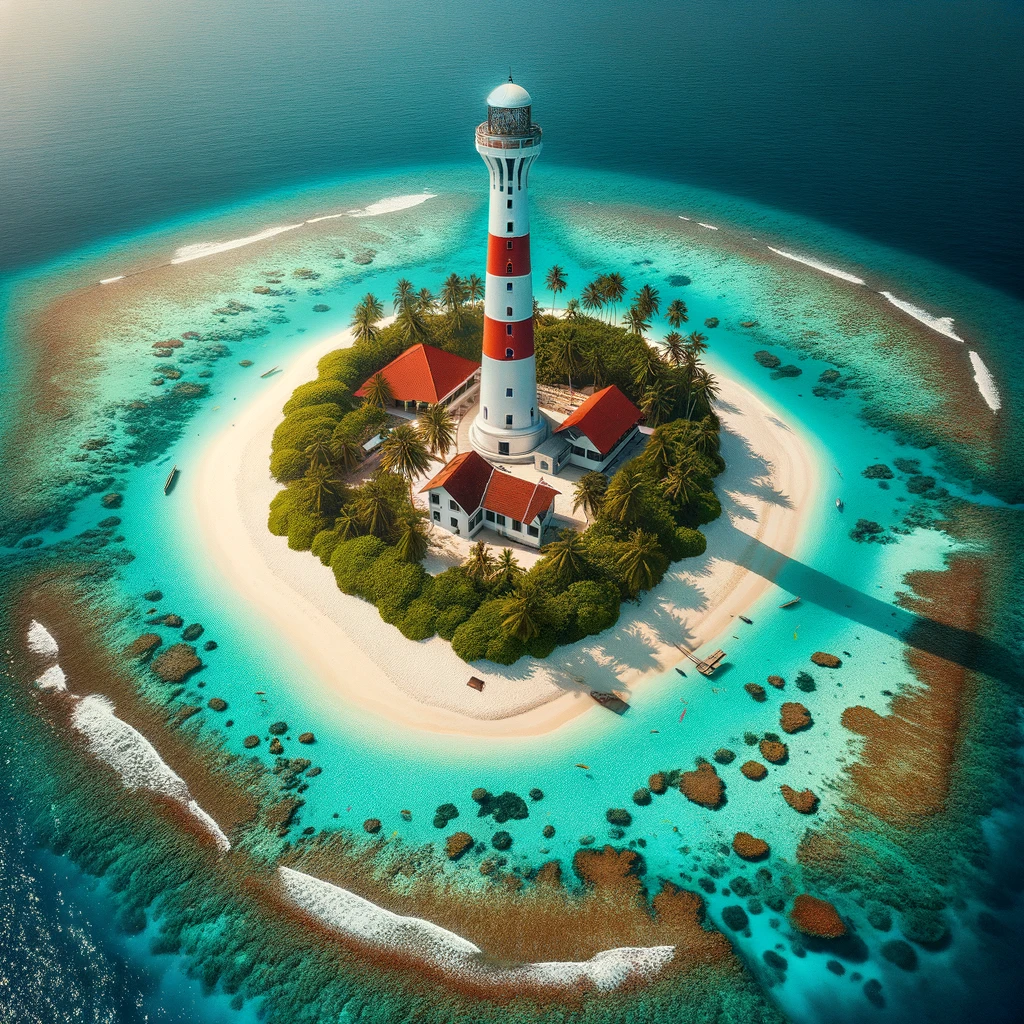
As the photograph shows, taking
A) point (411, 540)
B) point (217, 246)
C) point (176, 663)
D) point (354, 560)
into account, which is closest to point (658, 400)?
point (411, 540)

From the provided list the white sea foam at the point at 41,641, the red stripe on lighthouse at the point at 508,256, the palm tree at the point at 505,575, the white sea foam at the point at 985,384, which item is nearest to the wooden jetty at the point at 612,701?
the palm tree at the point at 505,575

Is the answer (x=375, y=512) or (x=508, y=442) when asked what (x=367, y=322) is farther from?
(x=375, y=512)

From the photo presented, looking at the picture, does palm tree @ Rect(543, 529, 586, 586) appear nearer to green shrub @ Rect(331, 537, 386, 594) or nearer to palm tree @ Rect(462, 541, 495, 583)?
palm tree @ Rect(462, 541, 495, 583)

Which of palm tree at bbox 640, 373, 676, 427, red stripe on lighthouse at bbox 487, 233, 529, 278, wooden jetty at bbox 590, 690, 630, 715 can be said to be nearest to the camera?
wooden jetty at bbox 590, 690, 630, 715

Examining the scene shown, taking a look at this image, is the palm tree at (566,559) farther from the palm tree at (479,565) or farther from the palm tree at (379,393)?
the palm tree at (379,393)

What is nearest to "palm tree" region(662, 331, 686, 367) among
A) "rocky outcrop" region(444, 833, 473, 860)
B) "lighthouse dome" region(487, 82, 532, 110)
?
"lighthouse dome" region(487, 82, 532, 110)

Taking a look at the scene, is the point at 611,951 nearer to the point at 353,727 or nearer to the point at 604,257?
the point at 353,727
